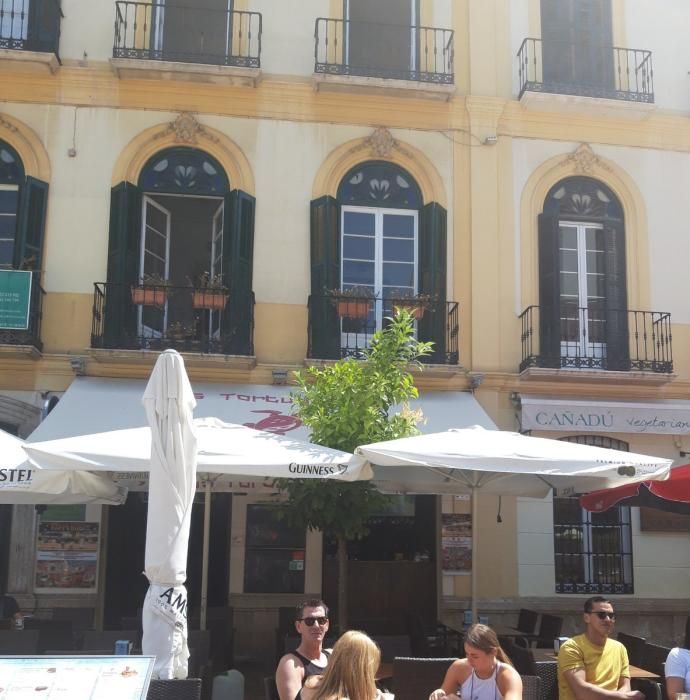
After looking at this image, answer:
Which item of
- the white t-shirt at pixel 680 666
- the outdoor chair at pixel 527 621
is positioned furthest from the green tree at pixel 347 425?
the outdoor chair at pixel 527 621

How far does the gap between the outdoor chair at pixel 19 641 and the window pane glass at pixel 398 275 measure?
708 cm

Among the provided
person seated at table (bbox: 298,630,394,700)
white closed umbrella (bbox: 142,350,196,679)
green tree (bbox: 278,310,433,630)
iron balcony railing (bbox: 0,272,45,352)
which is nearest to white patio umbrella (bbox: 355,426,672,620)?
green tree (bbox: 278,310,433,630)

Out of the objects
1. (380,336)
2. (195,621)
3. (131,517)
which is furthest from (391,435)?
(131,517)

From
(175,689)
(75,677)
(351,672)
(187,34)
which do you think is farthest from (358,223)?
(351,672)

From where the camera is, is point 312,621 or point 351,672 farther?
point 312,621

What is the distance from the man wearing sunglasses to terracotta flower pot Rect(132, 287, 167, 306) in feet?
23.4

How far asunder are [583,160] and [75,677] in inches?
441

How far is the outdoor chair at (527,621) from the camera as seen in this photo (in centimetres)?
1109

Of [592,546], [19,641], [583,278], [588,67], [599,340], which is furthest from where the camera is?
[588,67]

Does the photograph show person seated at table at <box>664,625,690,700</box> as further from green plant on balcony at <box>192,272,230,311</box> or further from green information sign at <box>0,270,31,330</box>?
green information sign at <box>0,270,31,330</box>

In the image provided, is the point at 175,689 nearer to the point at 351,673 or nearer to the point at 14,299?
the point at 351,673

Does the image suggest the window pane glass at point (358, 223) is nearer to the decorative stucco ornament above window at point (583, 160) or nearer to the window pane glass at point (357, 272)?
the window pane glass at point (357, 272)

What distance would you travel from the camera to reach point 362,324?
13.0 metres

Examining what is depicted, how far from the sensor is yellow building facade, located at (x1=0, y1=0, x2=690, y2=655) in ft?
40.9
